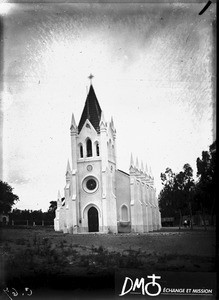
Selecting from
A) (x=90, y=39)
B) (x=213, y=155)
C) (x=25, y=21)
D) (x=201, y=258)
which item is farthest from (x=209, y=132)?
(x=25, y=21)

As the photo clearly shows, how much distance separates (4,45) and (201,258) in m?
2.49

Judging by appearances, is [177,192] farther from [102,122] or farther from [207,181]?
[102,122]

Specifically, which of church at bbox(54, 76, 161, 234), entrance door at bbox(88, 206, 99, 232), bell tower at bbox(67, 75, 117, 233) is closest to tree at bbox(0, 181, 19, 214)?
church at bbox(54, 76, 161, 234)

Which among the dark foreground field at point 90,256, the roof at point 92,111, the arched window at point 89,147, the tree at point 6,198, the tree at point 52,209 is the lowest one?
the dark foreground field at point 90,256

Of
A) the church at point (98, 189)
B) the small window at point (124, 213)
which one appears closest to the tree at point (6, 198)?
the church at point (98, 189)

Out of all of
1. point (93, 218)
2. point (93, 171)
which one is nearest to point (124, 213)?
point (93, 218)

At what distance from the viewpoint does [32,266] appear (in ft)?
12.7

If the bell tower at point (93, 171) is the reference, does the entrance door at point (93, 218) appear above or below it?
below

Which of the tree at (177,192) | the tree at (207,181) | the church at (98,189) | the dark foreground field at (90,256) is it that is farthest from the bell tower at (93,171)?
the tree at (207,181)

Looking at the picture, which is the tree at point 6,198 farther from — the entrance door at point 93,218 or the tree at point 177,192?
the tree at point 177,192

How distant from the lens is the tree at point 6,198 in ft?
13.0

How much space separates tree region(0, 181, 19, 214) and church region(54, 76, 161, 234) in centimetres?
41

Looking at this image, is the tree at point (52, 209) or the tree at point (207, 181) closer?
the tree at point (207, 181)

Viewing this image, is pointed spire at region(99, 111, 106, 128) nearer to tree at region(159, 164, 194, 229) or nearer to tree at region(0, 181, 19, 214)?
tree at region(159, 164, 194, 229)
